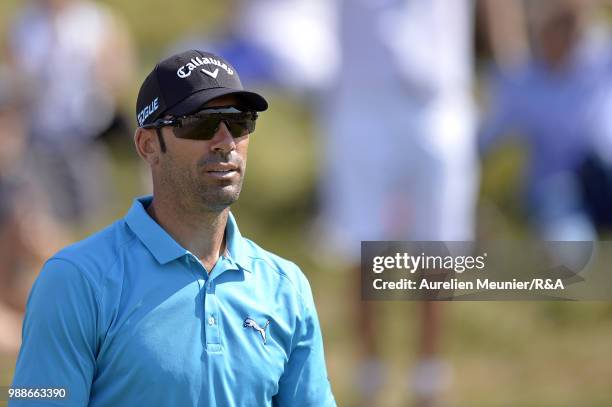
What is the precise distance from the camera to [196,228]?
371 centimetres

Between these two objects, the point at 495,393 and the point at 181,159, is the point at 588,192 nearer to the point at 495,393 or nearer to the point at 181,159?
the point at 495,393

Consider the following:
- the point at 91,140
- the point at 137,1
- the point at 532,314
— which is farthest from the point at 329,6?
the point at 137,1

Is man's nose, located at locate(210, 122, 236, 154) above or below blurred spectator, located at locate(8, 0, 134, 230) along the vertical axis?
below

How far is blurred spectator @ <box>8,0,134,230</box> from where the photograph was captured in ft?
29.7

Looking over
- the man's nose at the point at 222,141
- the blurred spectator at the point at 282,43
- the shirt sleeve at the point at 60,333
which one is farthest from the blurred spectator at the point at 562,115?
the shirt sleeve at the point at 60,333

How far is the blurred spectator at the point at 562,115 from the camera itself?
8039 mm

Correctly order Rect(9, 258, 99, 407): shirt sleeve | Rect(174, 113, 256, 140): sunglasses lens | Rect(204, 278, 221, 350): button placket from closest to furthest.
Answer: Rect(9, 258, 99, 407): shirt sleeve → Rect(204, 278, 221, 350): button placket → Rect(174, 113, 256, 140): sunglasses lens

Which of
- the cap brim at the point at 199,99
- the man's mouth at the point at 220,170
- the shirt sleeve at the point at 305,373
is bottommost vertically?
the shirt sleeve at the point at 305,373

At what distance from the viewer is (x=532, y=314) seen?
9430 millimetres

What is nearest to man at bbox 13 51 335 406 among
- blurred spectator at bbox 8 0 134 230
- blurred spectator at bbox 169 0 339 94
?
blurred spectator at bbox 169 0 339 94

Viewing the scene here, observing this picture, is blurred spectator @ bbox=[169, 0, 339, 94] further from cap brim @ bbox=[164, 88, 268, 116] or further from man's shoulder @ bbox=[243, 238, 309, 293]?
cap brim @ bbox=[164, 88, 268, 116]

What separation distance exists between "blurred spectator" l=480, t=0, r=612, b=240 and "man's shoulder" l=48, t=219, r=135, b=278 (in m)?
4.73

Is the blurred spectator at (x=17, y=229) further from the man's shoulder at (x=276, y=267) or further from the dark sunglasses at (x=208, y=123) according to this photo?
the dark sunglasses at (x=208, y=123)

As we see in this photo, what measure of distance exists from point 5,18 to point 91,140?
4.58m
